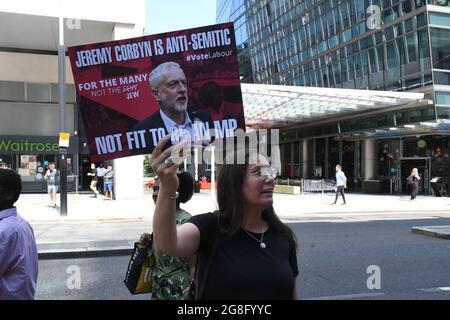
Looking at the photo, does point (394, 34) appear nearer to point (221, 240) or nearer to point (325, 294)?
point (325, 294)

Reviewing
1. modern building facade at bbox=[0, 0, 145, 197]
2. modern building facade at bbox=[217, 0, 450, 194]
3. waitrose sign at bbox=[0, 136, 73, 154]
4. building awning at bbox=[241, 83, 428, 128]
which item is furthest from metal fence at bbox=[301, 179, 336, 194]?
waitrose sign at bbox=[0, 136, 73, 154]

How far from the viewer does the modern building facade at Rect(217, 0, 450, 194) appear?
90.6 ft

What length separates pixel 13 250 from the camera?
9.96ft

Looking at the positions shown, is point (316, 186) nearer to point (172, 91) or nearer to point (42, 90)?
point (42, 90)

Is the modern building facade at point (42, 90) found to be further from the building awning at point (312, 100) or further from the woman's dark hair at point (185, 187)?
the woman's dark hair at point (185, 187)

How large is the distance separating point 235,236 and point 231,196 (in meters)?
0.20

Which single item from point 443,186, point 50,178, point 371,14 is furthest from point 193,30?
point 371,14

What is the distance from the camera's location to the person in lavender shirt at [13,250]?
9.84 feet

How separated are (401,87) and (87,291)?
26727mm

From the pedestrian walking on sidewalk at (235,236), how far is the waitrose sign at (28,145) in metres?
28.7

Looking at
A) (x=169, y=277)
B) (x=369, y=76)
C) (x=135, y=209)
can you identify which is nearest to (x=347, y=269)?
(x=169, y=277)

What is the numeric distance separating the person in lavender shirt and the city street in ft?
10.8

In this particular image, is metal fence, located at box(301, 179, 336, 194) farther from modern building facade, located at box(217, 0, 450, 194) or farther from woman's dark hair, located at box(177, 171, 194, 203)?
woman's dark hair, located at box(177, 171, 194, 203)

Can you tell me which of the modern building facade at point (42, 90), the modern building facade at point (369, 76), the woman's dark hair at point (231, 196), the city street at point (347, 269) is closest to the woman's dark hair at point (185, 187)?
the woman's dark hair at point (231, 196)
